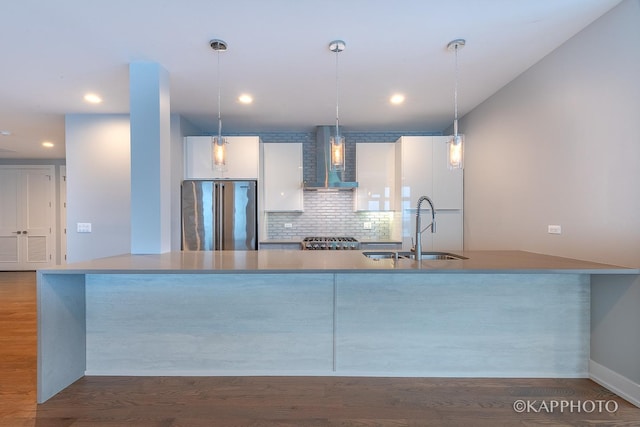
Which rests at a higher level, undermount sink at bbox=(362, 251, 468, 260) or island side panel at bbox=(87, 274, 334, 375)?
undermount sink at bbox=(362, 251, 468, 260)

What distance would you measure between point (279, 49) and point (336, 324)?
2222mm

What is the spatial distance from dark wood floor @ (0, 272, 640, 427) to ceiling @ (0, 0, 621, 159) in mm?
2563

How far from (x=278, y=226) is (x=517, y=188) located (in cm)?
336

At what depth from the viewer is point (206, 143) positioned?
4246 millimetres

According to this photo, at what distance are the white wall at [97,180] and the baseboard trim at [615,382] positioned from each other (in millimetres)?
4990

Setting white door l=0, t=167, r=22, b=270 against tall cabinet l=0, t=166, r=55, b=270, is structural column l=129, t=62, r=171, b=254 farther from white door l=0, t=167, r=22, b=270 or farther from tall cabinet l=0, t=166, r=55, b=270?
white door l=0, t=167, r=22, b=270

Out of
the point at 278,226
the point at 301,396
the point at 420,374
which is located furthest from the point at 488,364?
the point at 278,226

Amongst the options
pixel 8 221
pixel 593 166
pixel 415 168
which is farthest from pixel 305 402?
pixel 8 221

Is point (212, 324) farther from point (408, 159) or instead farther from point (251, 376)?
point (408, 159)

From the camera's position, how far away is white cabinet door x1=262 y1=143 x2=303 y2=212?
4.61 m

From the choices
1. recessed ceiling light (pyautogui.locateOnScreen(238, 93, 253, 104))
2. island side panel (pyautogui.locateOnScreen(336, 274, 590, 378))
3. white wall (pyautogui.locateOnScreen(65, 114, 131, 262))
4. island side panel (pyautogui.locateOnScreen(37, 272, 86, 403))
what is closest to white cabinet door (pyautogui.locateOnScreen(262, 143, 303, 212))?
recessed ceiling light (pyautogui.locateOnScreen(238, 93, 253, 104))

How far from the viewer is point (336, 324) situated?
7.38ft

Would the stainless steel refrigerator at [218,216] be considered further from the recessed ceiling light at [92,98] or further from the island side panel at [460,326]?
the island side panel at [460,326]

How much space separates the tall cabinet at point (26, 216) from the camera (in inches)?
260
